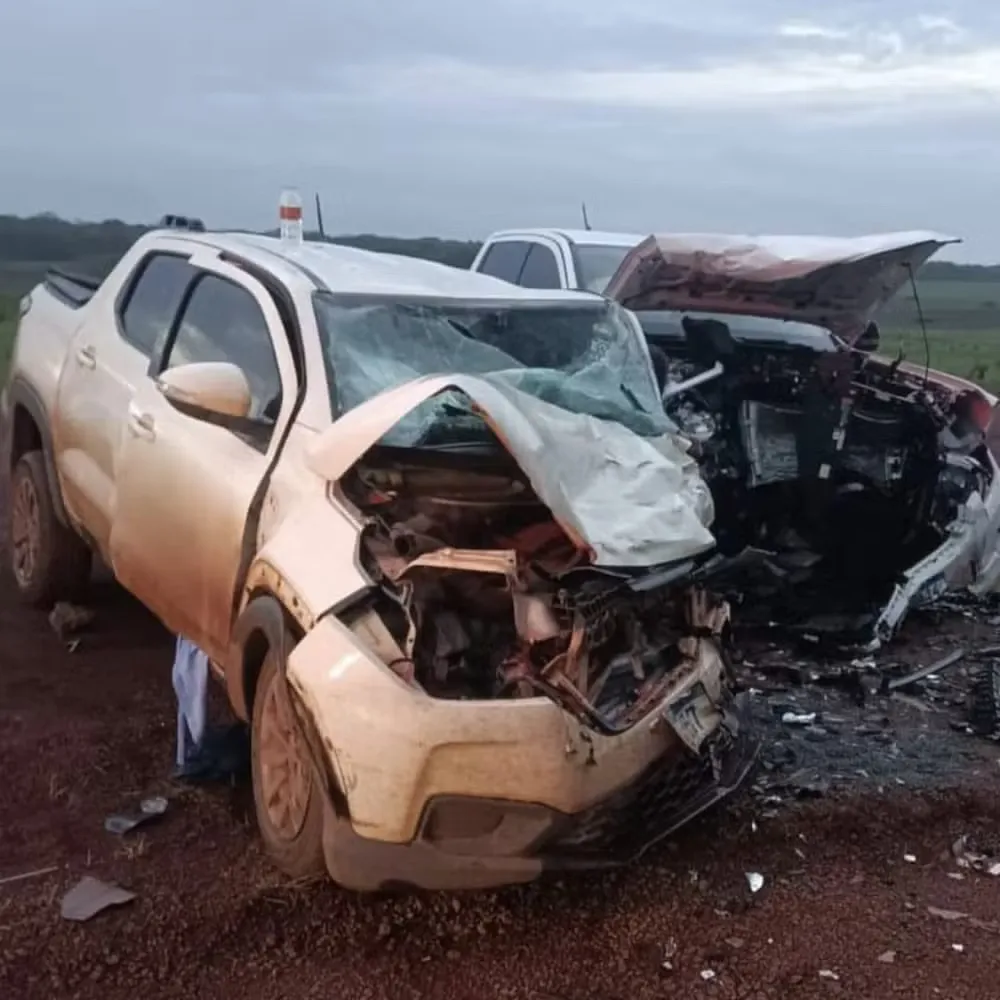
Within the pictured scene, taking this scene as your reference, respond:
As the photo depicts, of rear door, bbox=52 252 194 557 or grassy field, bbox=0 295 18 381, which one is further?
grassy field, bbox=0 295 18 381

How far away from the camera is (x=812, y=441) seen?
24.9 ft

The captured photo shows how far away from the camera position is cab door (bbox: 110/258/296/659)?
4.89 meters

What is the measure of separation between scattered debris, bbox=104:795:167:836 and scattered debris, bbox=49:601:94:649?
179cm

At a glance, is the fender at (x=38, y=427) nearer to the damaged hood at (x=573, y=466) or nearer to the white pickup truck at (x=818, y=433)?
the damaged hood at (x=573, y=466)

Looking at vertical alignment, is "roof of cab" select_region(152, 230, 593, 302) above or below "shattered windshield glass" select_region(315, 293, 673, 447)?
above

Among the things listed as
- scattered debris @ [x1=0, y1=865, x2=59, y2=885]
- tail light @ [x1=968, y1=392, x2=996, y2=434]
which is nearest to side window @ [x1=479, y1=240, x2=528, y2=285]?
tail light @ [x1=968, y1=392, x2=996, y2=434]

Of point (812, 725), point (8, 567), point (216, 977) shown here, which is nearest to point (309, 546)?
point (216, 977)

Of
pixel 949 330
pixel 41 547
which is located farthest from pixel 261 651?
pixel 949 330

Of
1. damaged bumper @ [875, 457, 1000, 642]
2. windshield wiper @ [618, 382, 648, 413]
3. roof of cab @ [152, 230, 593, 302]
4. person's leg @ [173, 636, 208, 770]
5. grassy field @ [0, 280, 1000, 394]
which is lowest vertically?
grassy field @ [0, 280, 1000, 394]

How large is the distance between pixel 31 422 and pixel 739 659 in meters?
3.39

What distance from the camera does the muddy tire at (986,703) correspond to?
20.4ft

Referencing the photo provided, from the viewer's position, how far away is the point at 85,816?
16.1 feet

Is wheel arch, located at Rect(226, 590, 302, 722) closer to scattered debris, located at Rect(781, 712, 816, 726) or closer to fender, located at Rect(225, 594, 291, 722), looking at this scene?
fender, located at Rect(225, 594, 291, 722)

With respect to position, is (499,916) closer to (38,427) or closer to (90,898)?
(90,898)
